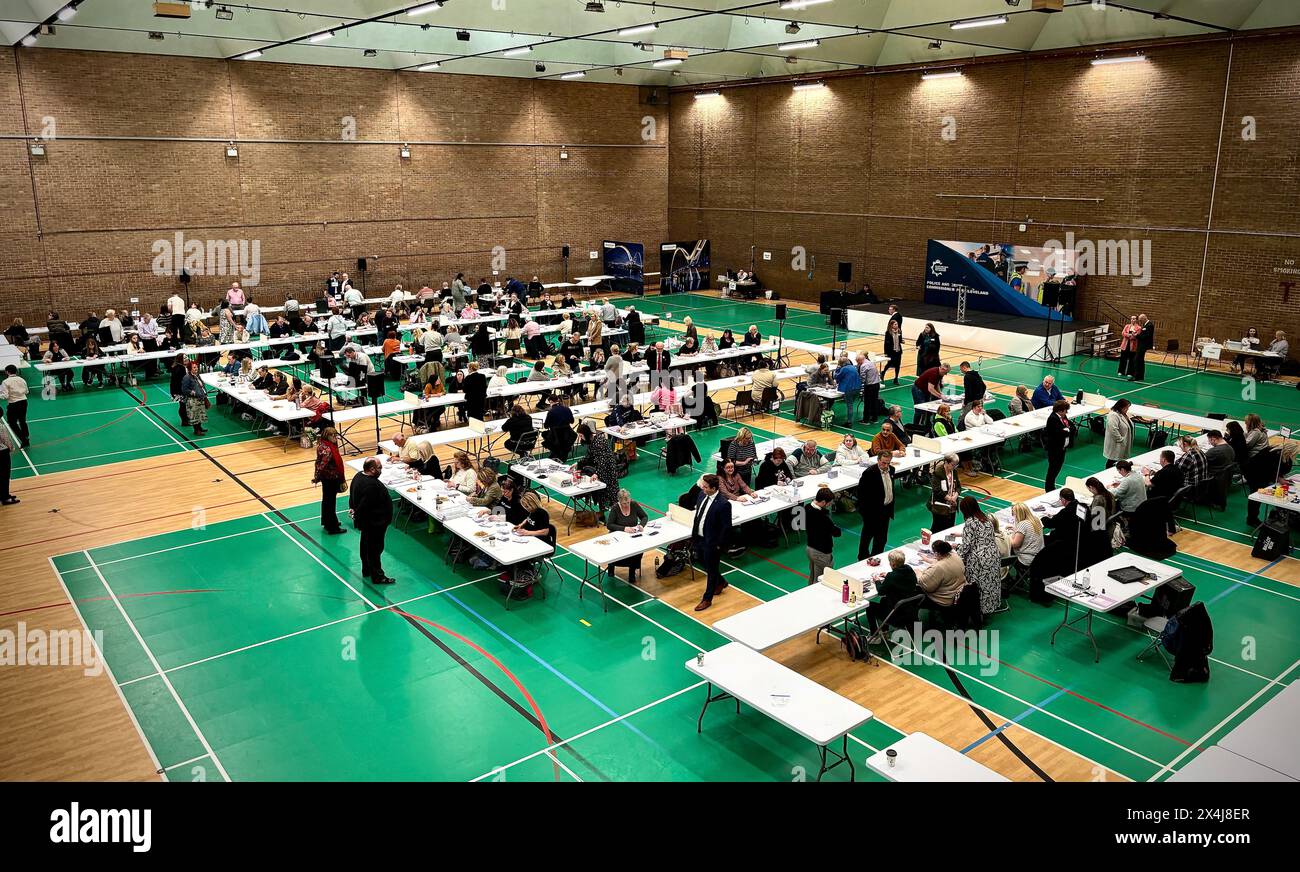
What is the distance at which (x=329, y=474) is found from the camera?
12.7m

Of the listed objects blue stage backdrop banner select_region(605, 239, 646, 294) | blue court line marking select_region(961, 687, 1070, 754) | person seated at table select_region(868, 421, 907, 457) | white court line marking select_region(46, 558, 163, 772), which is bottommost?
white court line marking select_region(46, 558, 163, 772)

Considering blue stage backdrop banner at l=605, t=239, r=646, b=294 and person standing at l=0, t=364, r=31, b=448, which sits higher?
blue stage backdrop banner at l=605, t=239, r=646, b=294

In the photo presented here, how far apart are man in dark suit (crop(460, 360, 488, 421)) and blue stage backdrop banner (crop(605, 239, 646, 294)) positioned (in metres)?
20.1

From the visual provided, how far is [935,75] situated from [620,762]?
Result: 89.5ft

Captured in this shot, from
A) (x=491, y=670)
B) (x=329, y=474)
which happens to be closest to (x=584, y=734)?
(x=491, y=670)

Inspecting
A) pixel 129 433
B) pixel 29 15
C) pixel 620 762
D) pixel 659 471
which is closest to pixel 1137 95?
pixel 659 471

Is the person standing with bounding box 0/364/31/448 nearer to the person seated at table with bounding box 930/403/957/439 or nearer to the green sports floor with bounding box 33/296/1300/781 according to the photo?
the green sports floor with bounding box 33/296/1300/781

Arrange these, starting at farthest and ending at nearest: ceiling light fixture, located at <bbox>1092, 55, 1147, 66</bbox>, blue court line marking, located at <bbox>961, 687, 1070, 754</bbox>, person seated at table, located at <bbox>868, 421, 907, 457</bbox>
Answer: ceiling light fixture, located at <bbox>1092, 55, 1147, 66</bbox>, person seated at table, located at <bbox>868, 421, 907, 457</bbox>, blue court line marking, located at <bbox>961, 687, 1070, 754</bbox>

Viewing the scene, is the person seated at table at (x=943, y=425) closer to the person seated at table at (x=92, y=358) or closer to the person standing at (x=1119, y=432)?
the person standing at (x=1119, y=432)

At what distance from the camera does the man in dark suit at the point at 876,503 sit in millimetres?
11445

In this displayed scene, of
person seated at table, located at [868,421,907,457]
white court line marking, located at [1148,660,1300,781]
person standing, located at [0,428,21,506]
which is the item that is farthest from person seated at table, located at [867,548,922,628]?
person standing, located at [0,428,21,506]

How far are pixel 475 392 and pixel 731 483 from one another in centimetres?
681

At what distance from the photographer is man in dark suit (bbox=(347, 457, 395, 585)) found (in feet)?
37.0

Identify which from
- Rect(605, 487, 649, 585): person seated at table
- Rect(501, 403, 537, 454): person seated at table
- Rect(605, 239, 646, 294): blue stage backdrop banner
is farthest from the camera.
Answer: Rect(605, 239, 646, 294): blue stage backdrop banner
